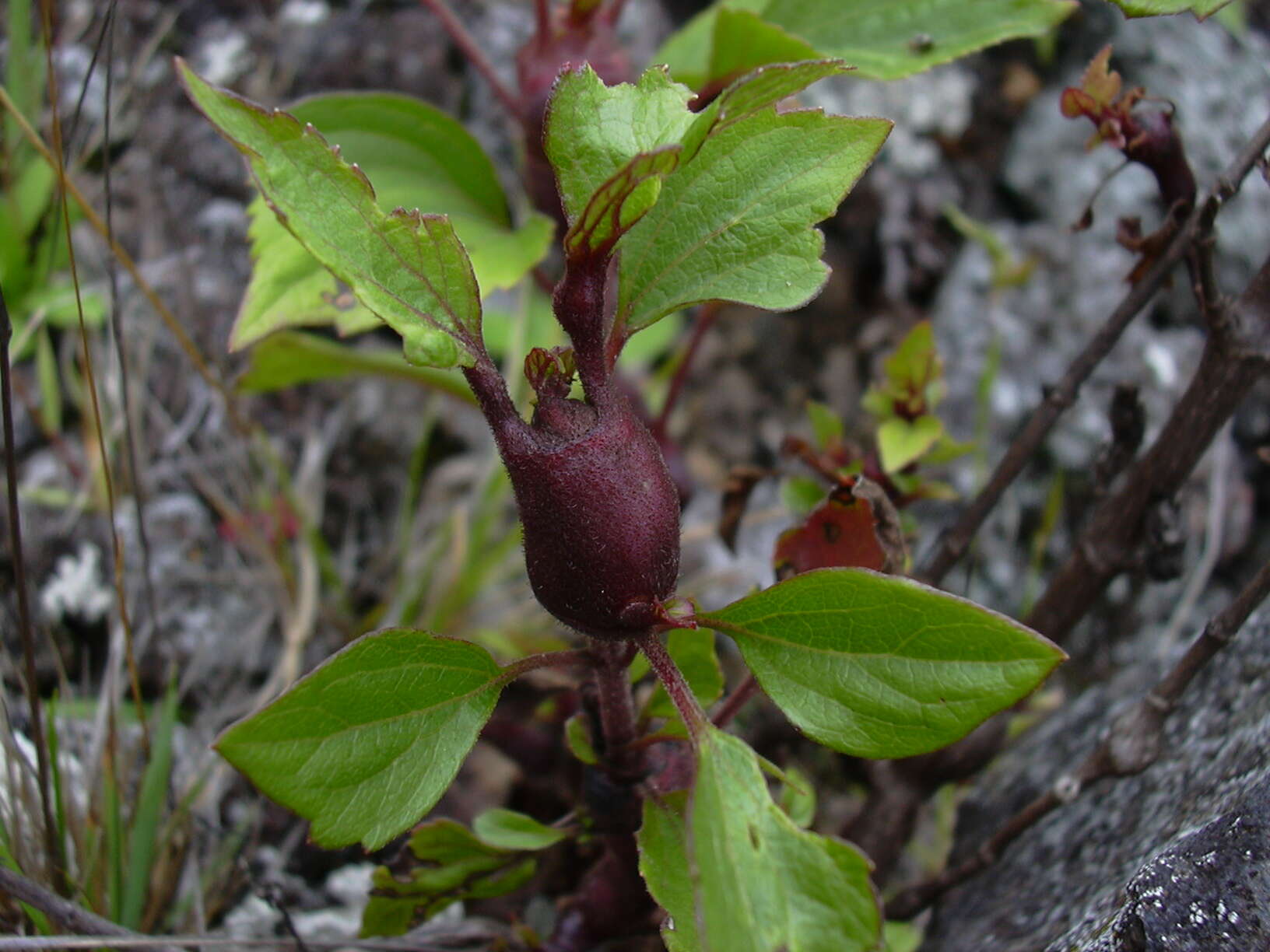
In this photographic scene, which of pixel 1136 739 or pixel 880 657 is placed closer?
pixel 880 657

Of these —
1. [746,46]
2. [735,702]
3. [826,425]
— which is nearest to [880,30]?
[746,46]

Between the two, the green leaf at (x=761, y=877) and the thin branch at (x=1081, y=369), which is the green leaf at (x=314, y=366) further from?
the green leaf at (x=761, y=877)

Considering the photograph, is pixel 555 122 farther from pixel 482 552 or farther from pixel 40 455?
pixel 40 455

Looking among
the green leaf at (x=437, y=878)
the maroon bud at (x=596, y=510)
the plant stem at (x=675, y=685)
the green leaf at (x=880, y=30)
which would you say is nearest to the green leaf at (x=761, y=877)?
the plant stem at (x=675, y=685)

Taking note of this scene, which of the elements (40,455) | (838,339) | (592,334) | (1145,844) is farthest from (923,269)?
(40,455)

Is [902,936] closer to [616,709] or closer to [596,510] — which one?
[616,709]

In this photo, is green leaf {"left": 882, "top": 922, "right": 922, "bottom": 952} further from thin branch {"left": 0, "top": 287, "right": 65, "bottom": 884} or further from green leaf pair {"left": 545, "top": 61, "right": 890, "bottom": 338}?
thin branch {"left": 0, "top": 287, "right": 65, "bottom": 884}
